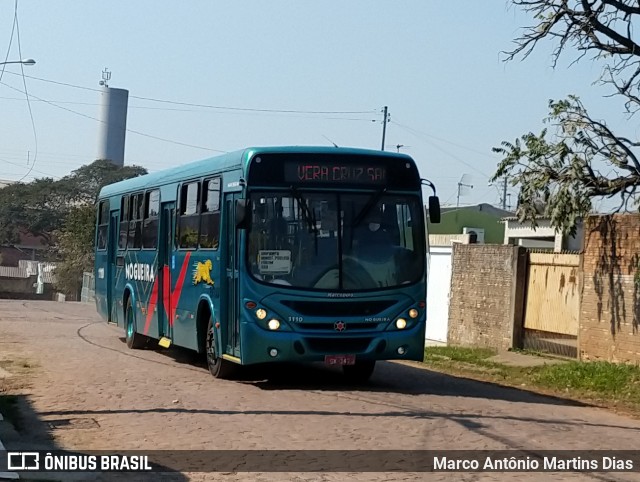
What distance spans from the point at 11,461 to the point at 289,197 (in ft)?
19.9

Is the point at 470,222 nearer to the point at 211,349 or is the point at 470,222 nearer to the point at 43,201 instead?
the point at 43,201

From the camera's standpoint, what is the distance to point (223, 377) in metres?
15.2

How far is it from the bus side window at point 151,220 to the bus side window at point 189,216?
1.65 meters

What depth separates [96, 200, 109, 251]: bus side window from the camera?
77.8ft

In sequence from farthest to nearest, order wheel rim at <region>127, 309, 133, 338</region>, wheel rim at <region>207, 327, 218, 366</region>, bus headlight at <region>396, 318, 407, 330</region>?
1. wheel rim at <region>127, 309, 133, 338</region>
2. wheel rim at <region>207, 327, 218, 366</region>
3. bus headlight at <region>396, 318, 407, 330</region>

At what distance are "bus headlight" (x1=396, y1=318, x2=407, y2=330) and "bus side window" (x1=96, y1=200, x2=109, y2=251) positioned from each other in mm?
11232

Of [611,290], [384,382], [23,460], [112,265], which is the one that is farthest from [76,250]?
[23,460]

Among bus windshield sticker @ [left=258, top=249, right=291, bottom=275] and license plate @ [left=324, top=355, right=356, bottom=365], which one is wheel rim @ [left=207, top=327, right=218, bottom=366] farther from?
license plate @ [left=324, top=355, right=356, bottom=365]

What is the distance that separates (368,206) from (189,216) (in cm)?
389

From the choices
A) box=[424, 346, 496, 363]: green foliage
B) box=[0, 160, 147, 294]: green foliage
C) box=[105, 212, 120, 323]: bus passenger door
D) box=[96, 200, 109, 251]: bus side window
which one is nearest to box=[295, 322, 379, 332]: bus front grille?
box=[424, 346, 496, 363]: green foliage

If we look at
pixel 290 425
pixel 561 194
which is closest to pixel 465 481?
pixel 290 425

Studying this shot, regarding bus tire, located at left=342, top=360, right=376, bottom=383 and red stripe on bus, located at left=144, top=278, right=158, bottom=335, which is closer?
bus tire, located at left=342, top=360, right=376, bottom=383

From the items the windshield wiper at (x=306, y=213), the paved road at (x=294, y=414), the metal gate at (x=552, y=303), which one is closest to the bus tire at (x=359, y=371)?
the paved road at (x=294, y=414)

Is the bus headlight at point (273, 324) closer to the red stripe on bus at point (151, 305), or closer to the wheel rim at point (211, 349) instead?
the wheel rim at point (211, 349)
